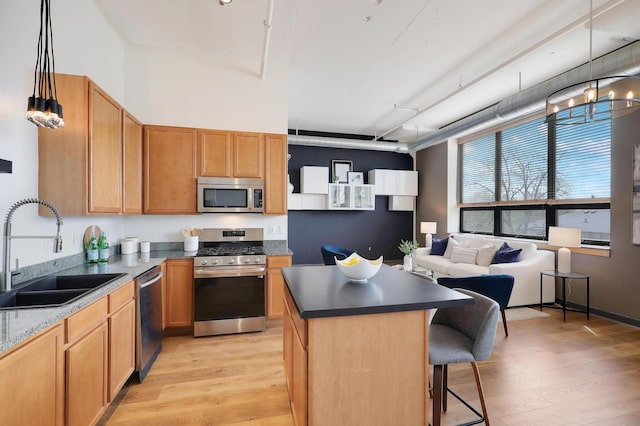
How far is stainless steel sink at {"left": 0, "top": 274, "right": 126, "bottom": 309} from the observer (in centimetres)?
171

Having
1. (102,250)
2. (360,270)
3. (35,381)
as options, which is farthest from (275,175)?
(35,381)

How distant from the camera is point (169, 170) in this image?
143 inches

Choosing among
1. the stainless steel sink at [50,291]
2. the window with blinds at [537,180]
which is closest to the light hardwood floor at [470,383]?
the stainless steel sink at [50,291]

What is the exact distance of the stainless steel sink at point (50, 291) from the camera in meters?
1.71

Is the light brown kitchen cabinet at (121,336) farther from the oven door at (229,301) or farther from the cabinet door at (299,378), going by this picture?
the cabinet door at (299,378)

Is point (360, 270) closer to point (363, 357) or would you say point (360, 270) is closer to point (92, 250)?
point (363, 357)

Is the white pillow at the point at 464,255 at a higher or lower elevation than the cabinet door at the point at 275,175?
lower

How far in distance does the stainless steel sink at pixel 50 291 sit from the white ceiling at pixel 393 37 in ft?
8.67

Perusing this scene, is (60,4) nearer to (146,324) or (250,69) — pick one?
(250,69)

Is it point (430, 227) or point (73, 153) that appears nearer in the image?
point (73, 153)

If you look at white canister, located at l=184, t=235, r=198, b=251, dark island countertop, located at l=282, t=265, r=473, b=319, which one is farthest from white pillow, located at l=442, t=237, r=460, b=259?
white canister, located at l=184, t=235, r=198, b=251

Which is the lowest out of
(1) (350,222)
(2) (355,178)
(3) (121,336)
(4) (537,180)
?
(3) (121,336)

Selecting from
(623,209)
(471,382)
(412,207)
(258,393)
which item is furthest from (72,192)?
(412,207)

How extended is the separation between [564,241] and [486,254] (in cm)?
112
